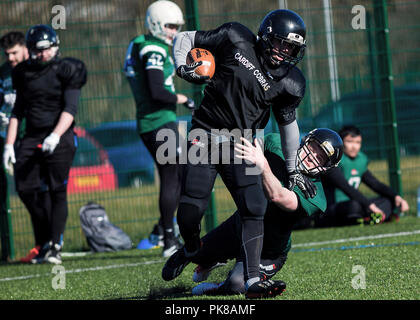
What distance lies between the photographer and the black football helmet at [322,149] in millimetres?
4746

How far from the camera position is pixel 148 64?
7242 millimetres

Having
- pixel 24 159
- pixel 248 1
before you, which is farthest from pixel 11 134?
pixel 248 1

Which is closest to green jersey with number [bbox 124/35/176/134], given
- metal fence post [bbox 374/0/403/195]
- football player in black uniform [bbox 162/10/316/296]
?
football player in black uniform [bbox 162/10/316/296]

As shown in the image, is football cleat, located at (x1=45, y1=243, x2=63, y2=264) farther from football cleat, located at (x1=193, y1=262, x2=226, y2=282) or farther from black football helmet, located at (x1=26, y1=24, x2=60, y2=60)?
football cleat, located at (x1=193, y1=262, x2=226, y2=282)

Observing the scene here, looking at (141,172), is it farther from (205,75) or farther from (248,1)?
(205,75)

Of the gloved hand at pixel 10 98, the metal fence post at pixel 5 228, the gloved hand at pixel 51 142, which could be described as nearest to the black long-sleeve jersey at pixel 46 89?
the gloved hand at pixel 51 142

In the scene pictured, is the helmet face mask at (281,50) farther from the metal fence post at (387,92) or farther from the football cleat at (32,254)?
the metal fence post at (387,92)

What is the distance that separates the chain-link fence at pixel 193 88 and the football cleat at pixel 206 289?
11.8 feet

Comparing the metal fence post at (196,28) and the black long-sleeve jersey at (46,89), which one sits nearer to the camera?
the black long-sleeve jersey at (46,89)

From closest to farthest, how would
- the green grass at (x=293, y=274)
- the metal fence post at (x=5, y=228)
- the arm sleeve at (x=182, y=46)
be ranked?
the green grass at (x=293, y=274)
the arm sleeve at (x=182, y=46)
the metal fence post at (x=5, y=228)

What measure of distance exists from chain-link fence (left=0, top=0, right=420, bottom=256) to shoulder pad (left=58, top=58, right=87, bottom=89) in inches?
32.2

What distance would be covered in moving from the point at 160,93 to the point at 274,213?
2.58 metres

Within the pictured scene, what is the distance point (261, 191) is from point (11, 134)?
140 inches

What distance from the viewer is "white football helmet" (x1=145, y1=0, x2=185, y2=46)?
744cm
